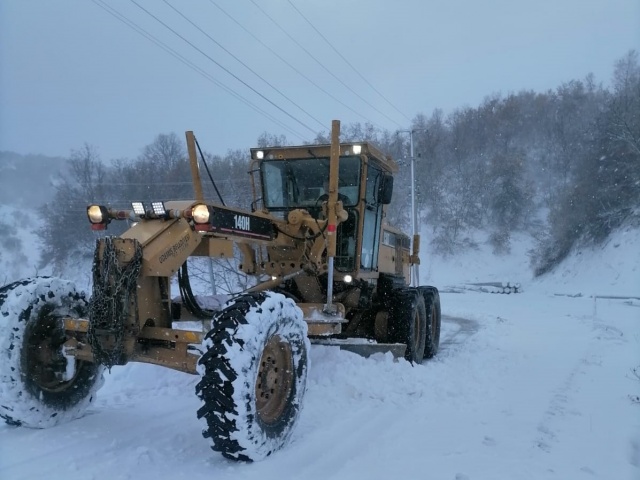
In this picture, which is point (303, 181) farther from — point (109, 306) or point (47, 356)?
point (47, 356)

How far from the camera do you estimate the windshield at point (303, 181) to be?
7102mm

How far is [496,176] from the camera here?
45938 millimetres

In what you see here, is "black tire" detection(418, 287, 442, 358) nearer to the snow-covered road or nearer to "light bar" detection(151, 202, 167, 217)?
the snow-covered road

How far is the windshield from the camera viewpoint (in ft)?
23.3

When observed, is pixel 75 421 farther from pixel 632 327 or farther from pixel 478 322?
pixel 632 327

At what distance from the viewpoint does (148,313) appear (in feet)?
14.0

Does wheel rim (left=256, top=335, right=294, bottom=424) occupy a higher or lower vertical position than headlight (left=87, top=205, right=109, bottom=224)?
lower

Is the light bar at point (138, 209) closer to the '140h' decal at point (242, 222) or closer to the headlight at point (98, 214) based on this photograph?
the headlight at point (98, 214)

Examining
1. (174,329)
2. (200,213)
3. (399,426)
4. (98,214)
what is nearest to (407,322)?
(399,426)

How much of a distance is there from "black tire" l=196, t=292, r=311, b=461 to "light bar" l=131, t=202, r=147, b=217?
1.24 metres

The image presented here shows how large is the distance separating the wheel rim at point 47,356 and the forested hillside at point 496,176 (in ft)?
47.5

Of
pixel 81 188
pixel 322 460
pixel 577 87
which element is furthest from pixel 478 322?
pixel 577 87

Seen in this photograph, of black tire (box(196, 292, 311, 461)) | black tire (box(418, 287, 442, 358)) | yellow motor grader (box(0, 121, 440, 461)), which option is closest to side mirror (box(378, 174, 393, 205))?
yellow motor grader (box(0, 121, 440, 461))

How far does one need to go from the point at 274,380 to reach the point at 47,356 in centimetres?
189
